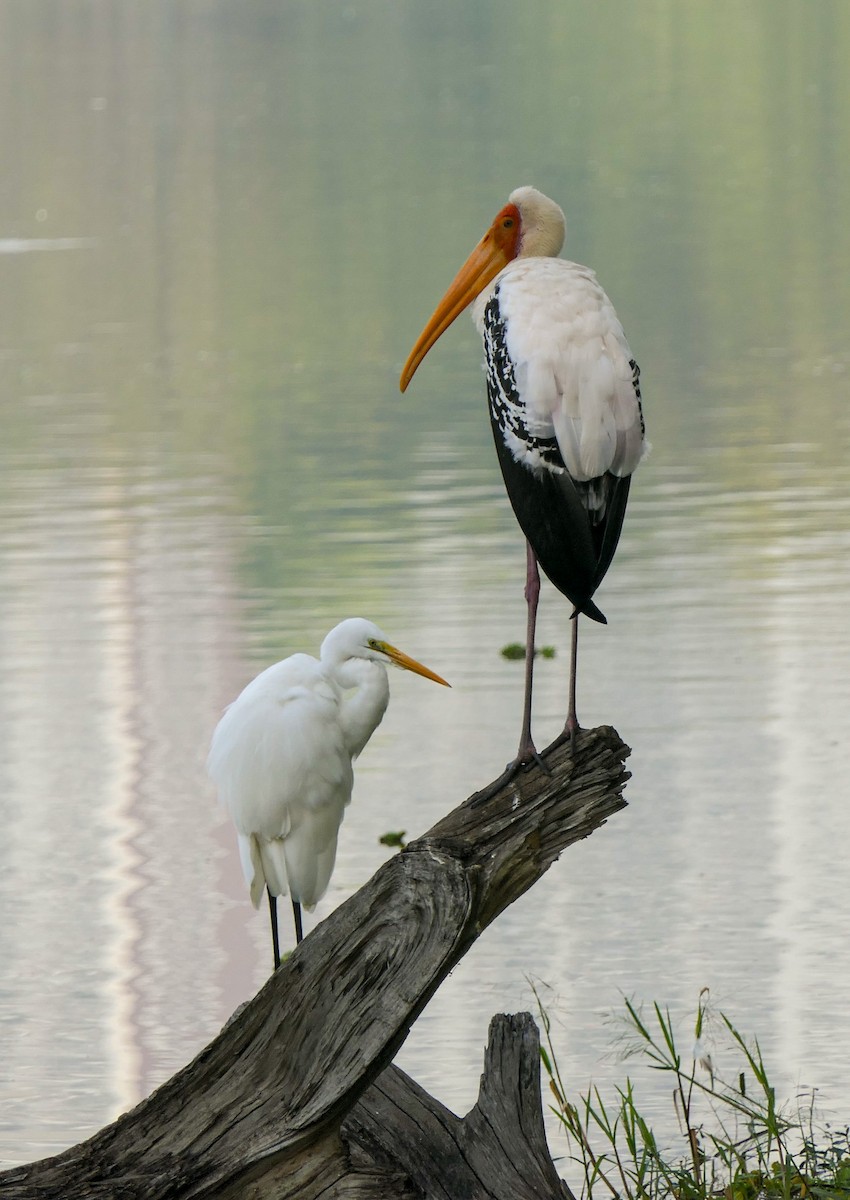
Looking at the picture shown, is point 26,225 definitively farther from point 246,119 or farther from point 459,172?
point 246,119

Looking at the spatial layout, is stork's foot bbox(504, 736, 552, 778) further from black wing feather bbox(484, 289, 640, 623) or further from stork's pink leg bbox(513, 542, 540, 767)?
black wing feather bbox(484, 289, 640, 623)

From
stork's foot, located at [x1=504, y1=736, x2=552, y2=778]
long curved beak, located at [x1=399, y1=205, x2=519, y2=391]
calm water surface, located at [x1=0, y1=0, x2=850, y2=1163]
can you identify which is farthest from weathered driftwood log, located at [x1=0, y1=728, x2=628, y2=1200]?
calm water surface, located at [x1=0, y1=0, x2=850, y2=1163]

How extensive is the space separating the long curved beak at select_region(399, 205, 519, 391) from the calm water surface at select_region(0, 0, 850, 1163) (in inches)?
78.9

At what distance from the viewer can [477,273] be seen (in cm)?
513

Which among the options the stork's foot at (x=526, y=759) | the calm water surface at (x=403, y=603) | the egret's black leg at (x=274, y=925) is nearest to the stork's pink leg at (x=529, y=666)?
the stork's foot at (x=526, y=759)

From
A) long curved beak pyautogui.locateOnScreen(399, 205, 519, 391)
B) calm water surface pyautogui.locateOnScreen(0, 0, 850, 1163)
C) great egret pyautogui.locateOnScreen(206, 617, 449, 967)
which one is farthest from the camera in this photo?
calm water surface pyautogui.locateOnScreen(0, 0, 850, 1163)

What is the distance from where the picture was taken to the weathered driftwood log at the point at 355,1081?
4.08 m

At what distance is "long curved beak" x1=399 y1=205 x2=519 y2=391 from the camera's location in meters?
5.09

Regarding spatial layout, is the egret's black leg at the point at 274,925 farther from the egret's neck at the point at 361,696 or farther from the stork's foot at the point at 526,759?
the stork's foot at the point at 526,759

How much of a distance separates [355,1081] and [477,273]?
1.92 meters

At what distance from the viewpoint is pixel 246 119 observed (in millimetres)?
45344

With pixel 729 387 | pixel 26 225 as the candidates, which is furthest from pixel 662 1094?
pixel 26 225

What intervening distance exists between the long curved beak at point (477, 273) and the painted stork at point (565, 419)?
0.38 metres

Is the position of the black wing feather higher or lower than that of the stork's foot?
higher
